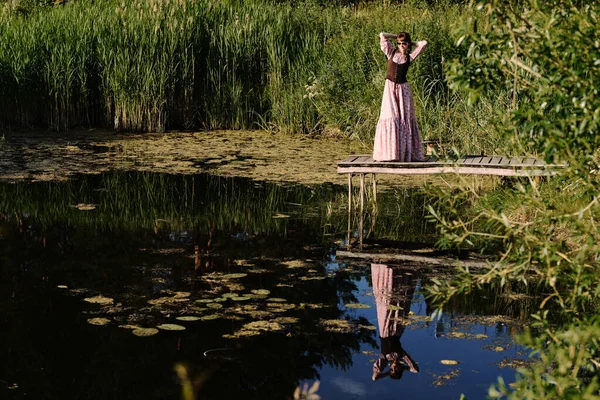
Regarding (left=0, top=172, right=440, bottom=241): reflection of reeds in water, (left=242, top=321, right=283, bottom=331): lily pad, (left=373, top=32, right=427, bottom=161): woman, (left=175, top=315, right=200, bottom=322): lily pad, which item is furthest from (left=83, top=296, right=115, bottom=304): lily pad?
(left=373, top=32, right=427, bottom=161): woman

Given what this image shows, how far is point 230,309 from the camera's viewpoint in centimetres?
595

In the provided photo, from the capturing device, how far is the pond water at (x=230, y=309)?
490cm

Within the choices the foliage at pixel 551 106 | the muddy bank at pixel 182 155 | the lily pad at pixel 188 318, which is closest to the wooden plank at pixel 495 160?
the muddy bank at pixel 182 155

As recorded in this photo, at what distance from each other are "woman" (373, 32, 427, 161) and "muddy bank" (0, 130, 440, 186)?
178 cm

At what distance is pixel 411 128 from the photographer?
349 inches

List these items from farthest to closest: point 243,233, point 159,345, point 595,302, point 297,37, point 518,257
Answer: point 297,37 → point 243,233 → point 595,302 → point 159,345 → point 518,257

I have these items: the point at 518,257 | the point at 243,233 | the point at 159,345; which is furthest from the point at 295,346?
the point at 243,233

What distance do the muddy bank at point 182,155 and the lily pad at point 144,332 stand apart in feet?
16.6

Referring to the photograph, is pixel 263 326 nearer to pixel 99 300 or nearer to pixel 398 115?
pixel 99 300

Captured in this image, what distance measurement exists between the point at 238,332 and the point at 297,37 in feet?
31.3

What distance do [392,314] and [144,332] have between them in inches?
62.2

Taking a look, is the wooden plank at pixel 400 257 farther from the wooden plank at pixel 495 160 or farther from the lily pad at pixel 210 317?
the lily pad at pixel 210 317

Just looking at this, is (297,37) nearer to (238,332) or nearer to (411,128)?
(411,128)

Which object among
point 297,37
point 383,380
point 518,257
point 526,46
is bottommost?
point 383,380
